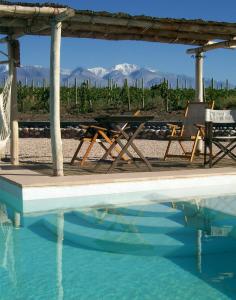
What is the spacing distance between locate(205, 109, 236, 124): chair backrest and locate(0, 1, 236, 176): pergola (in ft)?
3.53

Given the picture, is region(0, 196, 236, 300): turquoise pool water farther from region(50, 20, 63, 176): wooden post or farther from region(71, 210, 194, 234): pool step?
region(50, 20, 63, 176): wooden post

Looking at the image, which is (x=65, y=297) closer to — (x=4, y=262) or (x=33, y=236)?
(x=4, y=262)

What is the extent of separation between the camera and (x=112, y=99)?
1147 inches

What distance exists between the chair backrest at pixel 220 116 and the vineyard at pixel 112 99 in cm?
1918

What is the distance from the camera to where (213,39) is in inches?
299

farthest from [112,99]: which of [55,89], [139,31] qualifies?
[55,89]

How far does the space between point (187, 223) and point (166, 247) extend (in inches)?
32.7

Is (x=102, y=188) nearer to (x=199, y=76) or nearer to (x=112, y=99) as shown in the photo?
(x=199, y=76)

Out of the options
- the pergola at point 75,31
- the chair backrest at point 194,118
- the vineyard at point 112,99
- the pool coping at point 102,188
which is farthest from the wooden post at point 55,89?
the vineyard at point 112,99

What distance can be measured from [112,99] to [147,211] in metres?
24.6

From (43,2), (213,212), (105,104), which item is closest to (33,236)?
(213,212)

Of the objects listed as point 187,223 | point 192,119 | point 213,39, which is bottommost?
point 187,223

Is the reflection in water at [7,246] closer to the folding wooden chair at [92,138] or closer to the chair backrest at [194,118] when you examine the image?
the folding wooden chair at [92,138]

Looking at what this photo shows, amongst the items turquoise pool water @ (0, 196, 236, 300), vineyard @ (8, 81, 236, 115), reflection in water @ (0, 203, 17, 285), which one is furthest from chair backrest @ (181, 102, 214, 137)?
vineyard @ (8, 81, 236, 115)
